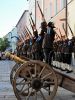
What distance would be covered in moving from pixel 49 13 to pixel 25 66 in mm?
41241

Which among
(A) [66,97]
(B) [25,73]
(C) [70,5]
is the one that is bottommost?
(A) [66,97]

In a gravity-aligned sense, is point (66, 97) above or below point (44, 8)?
below

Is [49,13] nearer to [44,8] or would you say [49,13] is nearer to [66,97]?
[44,8]

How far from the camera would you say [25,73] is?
971 centimetres

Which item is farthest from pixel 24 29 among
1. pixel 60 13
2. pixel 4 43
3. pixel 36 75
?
pixel 4 43

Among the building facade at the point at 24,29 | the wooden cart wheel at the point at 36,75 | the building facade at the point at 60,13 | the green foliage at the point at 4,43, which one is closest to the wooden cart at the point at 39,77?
the wooden cart wheel at the point at 36,75

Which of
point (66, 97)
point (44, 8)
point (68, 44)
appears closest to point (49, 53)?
point (66, 97)

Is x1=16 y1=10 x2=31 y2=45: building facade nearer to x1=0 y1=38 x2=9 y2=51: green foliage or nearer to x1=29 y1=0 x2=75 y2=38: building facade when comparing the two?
x1=29 y1=0 x2=75 y2=38: building facade

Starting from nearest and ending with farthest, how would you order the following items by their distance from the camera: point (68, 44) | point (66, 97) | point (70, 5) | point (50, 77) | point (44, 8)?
point (50, 77)
point (66, 97)
point (68, 44)
point (70, 5)
point (44, 8)

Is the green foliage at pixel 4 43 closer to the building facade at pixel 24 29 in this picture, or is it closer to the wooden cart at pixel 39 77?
the building facade at pixel 24 29

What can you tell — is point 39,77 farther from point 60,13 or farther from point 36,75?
point 60,13

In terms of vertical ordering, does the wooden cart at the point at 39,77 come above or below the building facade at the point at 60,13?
below

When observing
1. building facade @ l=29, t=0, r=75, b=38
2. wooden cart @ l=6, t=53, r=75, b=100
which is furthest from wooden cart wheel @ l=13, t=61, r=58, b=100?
building facade @ l=29, t=0, r=75, b=38

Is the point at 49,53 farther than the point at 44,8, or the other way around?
the point at 44,8
